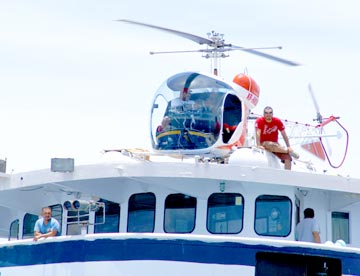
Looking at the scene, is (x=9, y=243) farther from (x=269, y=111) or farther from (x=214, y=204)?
(x=269, y=111)

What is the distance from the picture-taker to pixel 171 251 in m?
20.9

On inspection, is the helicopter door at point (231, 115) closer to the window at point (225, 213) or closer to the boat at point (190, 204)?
the boat at point (190, 204)

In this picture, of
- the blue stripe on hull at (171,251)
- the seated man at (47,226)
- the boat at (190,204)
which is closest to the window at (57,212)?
the boat at (190,204)

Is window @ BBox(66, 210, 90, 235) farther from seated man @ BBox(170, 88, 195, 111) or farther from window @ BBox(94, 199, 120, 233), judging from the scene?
seated man @ BBox(170, 88, 195, 111)

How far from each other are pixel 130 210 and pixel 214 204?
1.66 m

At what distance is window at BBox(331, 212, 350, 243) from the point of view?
23.8 m

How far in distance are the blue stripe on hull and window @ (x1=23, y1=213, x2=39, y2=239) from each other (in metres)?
3.64

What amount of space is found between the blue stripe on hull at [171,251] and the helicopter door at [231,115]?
12.0 feet

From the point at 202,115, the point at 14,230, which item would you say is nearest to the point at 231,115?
the point at 202,115

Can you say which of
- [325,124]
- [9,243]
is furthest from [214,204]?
[325,124]

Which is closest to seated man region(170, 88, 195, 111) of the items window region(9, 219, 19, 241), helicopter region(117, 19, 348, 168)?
helicopter region(117, 19, 348, 168)

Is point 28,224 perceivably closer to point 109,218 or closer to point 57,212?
point 57,212

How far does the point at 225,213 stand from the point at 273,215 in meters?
0.90

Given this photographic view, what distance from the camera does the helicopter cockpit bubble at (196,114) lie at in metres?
23.8
